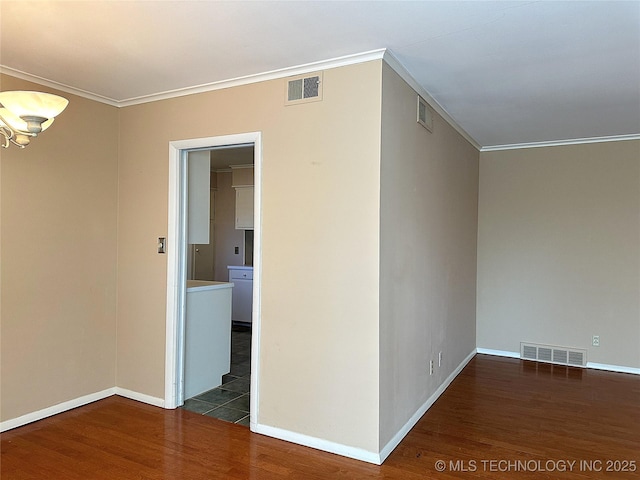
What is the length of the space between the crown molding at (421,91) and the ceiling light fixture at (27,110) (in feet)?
5.90

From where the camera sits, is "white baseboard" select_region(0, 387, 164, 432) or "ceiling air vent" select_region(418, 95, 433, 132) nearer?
"white baseboard" select_region(0, 387, 164, 432)

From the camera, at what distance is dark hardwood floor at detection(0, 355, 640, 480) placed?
2.59 metres

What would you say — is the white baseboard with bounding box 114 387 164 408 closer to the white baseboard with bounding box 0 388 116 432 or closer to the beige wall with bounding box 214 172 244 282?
the white baseboard with bounding box 0 388 116 432

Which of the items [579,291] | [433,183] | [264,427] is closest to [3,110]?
[264,427]

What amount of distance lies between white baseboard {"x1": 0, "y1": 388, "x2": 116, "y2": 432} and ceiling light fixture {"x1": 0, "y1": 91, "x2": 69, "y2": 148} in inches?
82.2

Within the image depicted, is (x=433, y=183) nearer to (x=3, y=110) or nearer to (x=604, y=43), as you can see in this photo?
(x=604, y=43)

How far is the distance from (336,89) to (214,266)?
17.1 ft

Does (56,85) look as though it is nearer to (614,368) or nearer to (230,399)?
(230,399)

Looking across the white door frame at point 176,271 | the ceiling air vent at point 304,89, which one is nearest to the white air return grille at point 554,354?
the white door frame at point 176,271

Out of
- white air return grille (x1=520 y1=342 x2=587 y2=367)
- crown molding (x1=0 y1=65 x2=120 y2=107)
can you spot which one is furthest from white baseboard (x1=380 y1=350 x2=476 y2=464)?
crown molding (x1=0 y1=65 x2=120 y2=107)

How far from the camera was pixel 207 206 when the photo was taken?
3.88 meters

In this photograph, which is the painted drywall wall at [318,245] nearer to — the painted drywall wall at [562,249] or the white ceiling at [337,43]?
the white ceiling at [337,43]

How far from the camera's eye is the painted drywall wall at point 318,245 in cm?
271

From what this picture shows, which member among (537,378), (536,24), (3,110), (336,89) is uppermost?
(536,24)
